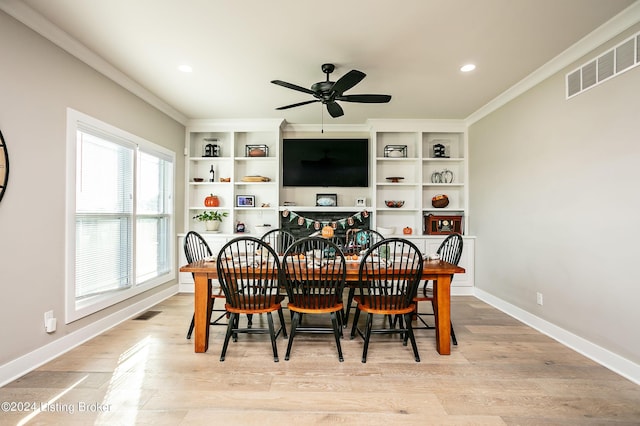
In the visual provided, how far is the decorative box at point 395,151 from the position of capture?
16.1ft

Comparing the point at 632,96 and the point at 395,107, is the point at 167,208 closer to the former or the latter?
the point at 395,107

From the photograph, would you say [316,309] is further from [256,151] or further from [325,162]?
[256,151]

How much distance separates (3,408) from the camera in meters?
1.82

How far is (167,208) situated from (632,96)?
17.1ft

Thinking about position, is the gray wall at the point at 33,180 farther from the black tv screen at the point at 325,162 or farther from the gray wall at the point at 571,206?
the gray wall at the point at 571,206

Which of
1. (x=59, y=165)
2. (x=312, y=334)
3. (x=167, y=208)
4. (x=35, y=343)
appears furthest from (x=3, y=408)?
(x=167, y=208)

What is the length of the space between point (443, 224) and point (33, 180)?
491 centimetres

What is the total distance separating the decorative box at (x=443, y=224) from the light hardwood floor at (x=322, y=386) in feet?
6.81

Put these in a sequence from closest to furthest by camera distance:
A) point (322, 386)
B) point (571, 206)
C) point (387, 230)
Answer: point (322, 386)
point (571, 206)
point (387, 230)

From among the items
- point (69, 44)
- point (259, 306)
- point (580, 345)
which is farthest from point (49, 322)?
point (580, 345)

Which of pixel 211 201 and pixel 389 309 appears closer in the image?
pixel 389 309

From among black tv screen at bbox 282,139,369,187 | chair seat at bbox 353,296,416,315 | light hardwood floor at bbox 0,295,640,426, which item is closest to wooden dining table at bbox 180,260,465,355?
light hardwood floor at bbox 0,295,640,426

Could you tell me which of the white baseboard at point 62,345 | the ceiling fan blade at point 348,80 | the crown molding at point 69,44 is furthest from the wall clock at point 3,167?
the ceiling fan blade at point 348,80

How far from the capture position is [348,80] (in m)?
2.57
